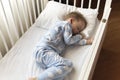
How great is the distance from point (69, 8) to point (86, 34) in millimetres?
324

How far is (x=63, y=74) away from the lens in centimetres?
115

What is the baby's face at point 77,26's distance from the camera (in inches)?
54.7

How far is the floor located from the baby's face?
1.70ft

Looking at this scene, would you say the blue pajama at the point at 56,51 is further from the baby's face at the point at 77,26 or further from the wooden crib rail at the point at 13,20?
the wooden crib rail at the point at 13,20

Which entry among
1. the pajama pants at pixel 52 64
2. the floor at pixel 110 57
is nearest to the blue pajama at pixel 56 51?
the pajama pants at pixel 52 64

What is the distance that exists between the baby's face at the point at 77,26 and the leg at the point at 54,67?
0.87 ft

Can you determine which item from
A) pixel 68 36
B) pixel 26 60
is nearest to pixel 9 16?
pixel 26 60

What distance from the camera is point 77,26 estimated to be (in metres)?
1.40

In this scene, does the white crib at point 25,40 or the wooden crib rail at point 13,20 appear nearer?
the white crib at point 25,40

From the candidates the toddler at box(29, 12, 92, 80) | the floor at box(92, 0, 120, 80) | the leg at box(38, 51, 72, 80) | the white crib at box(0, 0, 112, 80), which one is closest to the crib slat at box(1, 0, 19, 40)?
the white crib at box(0, 0, 112, 80)

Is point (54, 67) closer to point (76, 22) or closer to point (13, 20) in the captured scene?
point (76, 22)

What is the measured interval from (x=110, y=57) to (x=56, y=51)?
2.53 ft

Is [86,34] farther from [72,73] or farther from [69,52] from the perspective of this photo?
[72,73]

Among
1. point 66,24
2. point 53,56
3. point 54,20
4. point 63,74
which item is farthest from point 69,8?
point 63,74
